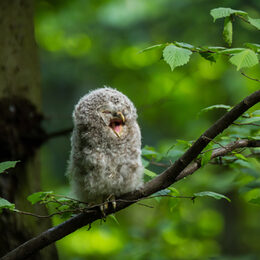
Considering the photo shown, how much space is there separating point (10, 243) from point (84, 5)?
488 centimetres

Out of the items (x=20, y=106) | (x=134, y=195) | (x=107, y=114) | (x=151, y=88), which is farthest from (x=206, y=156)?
(x=151, y=88)

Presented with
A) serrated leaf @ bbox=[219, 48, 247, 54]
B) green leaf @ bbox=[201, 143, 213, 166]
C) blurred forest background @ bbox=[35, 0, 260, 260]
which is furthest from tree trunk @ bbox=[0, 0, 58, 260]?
serrated leaf @ bbox=[219, 48, 247, 54]

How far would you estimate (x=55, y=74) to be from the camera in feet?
20.7

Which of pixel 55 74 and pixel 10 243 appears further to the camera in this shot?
pixel 55 74

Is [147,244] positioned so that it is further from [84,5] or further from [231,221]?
[84,5]

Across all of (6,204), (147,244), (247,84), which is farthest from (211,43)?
(6,204)

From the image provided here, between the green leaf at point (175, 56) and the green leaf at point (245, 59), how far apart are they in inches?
8.7

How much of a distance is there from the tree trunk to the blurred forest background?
3.83 feet

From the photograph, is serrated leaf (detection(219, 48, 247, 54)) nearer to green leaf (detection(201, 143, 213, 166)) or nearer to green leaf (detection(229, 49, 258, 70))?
green leaf (detection(229, 49, 258, 70))

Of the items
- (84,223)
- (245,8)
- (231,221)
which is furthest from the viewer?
(231,221)

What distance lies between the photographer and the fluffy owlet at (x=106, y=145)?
2111 millimetres

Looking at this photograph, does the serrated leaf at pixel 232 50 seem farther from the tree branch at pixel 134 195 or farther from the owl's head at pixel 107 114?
the owl's head at pixel 107 114

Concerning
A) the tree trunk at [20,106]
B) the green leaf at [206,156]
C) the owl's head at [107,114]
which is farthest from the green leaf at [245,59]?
the tree trunk at [20,106]

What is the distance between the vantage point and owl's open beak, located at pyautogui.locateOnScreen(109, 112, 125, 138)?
83.4 inches
